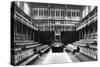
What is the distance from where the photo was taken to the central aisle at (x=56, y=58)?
177 inches

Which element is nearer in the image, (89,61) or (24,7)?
(24,7)

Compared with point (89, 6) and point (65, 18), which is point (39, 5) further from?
point (89, 6)

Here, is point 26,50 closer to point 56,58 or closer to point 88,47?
point 56,58

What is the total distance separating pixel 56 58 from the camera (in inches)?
181

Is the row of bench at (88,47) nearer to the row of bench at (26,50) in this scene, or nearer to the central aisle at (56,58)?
the central aisle at (56,58)

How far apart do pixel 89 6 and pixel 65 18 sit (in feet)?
2.50

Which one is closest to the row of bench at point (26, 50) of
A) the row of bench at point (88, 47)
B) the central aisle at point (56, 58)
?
the central aisle at point (56, 58)

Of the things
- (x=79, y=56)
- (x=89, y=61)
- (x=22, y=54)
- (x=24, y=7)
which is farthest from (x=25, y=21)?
(x=89, y=61)

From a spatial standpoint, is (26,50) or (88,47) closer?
(26,50)

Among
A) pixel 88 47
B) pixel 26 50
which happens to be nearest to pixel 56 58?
pixel 26 50

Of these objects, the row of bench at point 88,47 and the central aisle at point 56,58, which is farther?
the row of bench at point 88,47

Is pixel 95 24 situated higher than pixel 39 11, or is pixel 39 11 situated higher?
pixel 39 11

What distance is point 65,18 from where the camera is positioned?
4793 mm

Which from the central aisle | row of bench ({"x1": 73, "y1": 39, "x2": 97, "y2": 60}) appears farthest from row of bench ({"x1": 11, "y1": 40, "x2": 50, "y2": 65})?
row of bench ({"x1": 73, "y1": 39, "x2": 97, "y2": 60})
